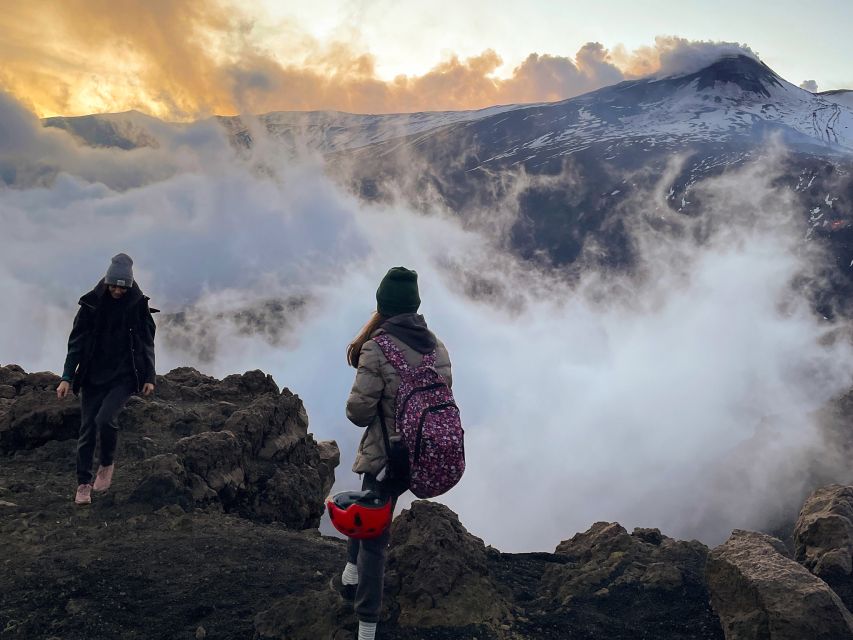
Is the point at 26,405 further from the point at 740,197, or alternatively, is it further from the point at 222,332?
the point at 222,332

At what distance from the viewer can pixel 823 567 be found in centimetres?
582

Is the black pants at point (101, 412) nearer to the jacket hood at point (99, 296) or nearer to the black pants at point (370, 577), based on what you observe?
the jacket hood at point (99, 296)

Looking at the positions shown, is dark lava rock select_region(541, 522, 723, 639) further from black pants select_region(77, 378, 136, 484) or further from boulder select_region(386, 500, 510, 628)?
black pants select_region(77, 378, 136, 484)

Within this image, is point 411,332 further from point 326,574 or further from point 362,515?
point 326,574

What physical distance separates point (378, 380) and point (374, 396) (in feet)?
0.33

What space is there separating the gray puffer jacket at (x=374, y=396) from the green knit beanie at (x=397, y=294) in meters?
0.17

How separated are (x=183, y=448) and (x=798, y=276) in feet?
396

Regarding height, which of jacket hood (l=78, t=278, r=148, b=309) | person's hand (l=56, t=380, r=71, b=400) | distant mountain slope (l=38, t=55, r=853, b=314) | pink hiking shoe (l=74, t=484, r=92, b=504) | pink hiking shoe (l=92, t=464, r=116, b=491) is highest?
distant mountain slope (l=38, t=55, r=853, b=314)

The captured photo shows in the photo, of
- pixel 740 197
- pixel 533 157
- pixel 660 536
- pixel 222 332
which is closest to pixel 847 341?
pixel 740 197

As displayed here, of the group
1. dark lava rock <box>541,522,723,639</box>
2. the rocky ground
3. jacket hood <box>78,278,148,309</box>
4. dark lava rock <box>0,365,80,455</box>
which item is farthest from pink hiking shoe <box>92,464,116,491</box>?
dark lava rock <box>541,522,723,639</box>

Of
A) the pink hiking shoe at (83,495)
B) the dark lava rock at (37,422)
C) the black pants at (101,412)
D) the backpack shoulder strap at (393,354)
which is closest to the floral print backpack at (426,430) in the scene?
the backpack shoulder strap at (393,354)

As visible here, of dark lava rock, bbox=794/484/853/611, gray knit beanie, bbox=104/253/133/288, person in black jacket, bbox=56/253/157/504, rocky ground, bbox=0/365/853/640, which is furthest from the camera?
person in black jacket, bbox=56/253/157/504

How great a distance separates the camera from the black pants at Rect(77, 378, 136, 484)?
627 cm

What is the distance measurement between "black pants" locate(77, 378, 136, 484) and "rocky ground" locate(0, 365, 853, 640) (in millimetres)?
662
